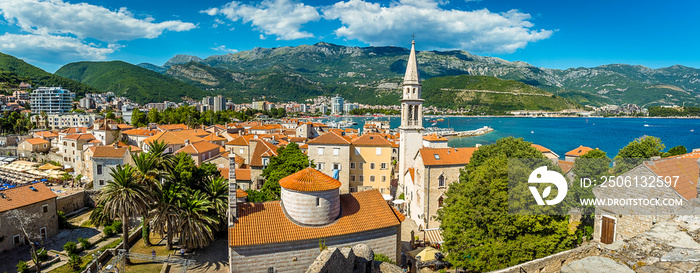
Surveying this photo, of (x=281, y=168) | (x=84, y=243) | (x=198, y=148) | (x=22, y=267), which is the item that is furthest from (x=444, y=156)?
(x=198, y=148)

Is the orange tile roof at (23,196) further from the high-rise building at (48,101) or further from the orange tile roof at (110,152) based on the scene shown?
the high-rise building at (48,101)

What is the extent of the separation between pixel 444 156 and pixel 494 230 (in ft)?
43.0

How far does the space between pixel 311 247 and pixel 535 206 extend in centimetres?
1149

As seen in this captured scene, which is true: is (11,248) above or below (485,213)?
below

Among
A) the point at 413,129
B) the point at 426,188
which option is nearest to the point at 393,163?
the point at 413,129

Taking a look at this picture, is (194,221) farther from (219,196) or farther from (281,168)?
(281,168)

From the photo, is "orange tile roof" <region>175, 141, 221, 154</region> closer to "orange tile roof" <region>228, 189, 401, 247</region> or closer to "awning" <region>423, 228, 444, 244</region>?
"orange tile roof" <region>228, 189, 401, 247</region>

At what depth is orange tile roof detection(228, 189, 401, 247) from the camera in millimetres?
→ 16312

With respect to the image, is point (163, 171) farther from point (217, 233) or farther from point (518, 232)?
point (518, 232)

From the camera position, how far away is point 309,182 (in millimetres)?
17625

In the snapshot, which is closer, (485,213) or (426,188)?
(485,213)

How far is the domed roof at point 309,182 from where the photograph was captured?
17.3 metres

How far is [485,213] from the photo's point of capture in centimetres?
1862

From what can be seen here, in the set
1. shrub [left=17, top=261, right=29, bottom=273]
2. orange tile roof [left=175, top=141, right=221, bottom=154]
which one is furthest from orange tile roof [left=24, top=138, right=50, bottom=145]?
shrub [left=17, top=261, right=29, bottom=273]
